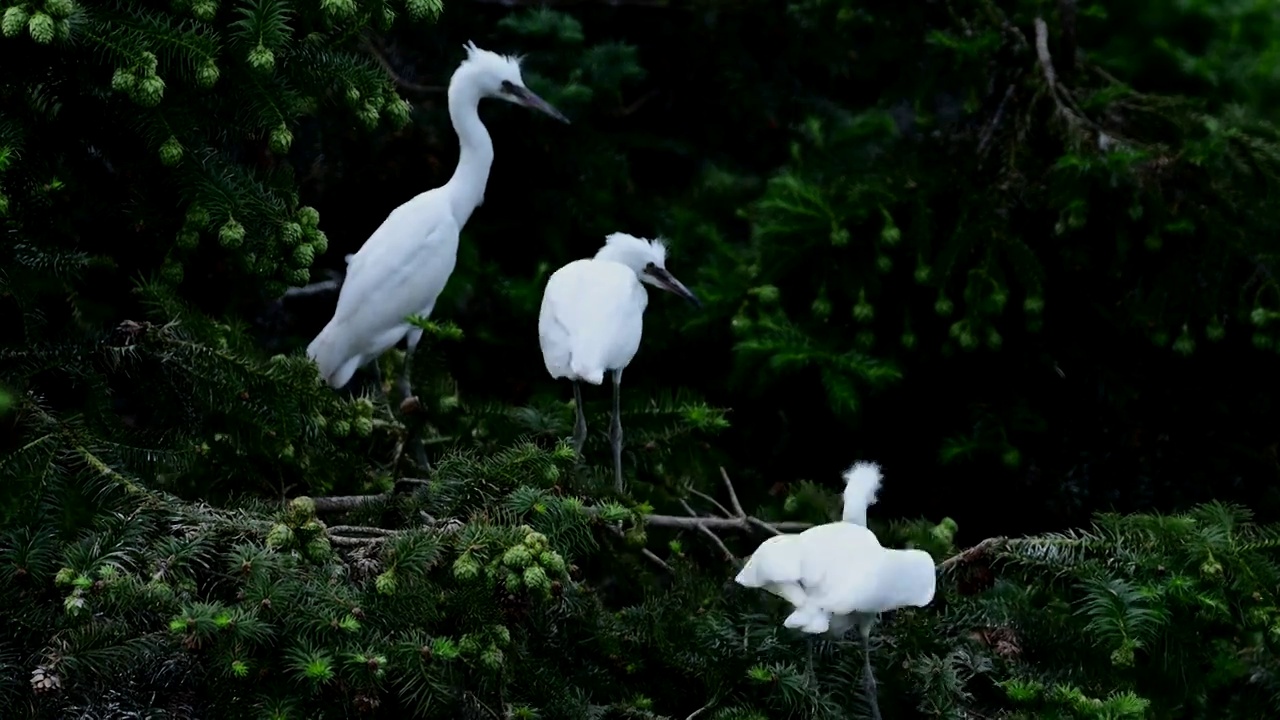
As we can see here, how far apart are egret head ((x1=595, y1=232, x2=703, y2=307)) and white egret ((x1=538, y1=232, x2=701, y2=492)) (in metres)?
0.01

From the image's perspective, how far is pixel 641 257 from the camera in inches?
97.2

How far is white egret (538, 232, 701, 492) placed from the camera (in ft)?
7.03

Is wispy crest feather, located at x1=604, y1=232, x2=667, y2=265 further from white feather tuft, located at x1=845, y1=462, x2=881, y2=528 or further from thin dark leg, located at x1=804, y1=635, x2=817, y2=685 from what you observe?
thin dark leg, located at x1=804, y1=635, x2=817, y2=685

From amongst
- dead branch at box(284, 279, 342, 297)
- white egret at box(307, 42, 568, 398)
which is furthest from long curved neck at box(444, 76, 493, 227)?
dead branch at box(284, 279, 342, 297)

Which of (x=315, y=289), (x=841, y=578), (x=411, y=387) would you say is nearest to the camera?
(x=841, y=578)

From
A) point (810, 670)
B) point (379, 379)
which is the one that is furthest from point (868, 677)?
point (379, 379)

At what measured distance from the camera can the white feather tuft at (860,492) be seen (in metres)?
1.96

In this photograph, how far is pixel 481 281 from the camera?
314 cm

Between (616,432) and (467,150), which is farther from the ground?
(467,150)

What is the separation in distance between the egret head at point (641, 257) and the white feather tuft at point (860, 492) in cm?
64

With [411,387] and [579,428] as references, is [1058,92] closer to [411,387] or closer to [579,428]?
[579,428]

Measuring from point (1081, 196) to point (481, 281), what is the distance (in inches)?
56.6

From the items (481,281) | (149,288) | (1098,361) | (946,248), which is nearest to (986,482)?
(1098,361)

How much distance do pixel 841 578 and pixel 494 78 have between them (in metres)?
1.32
